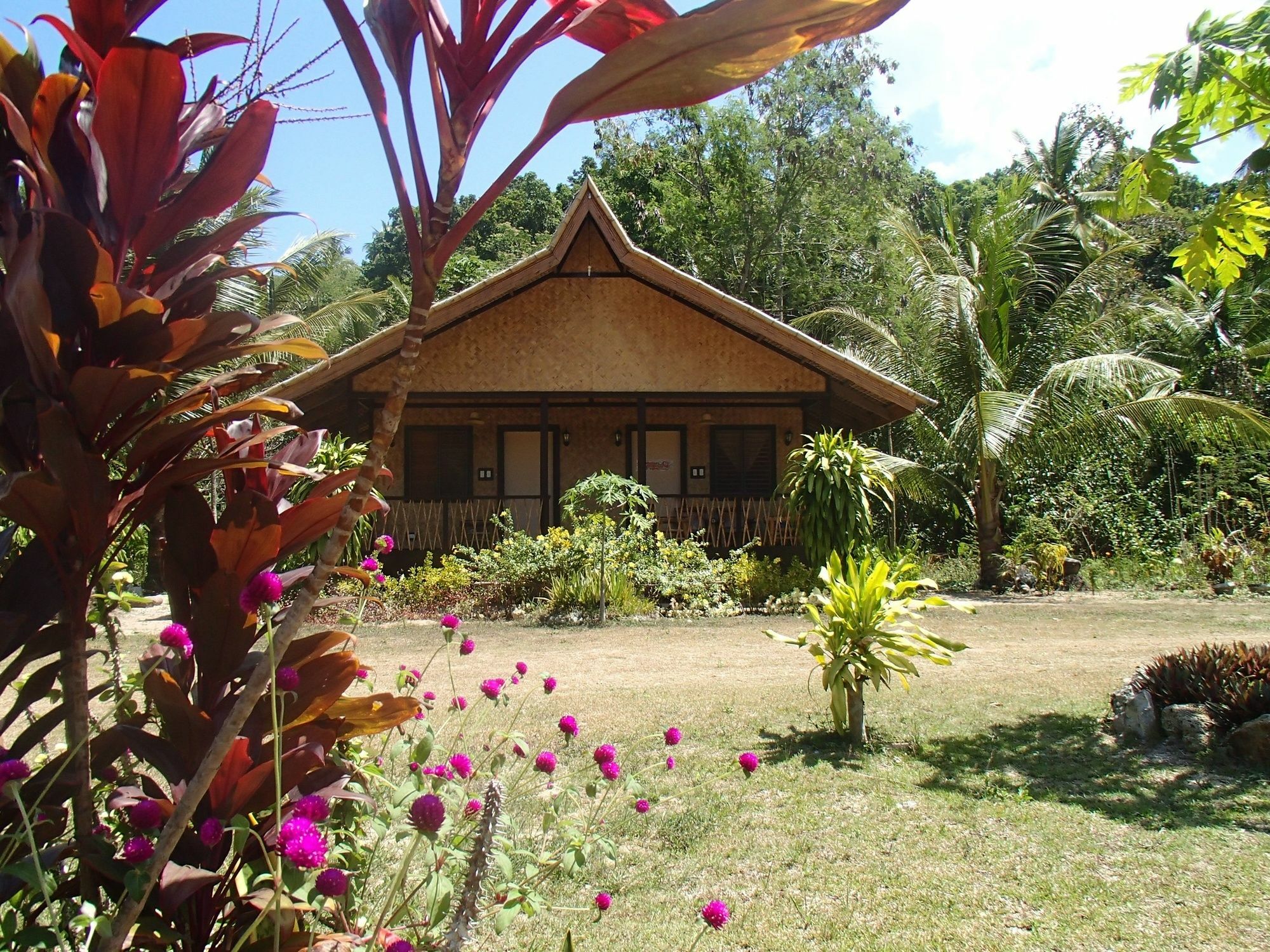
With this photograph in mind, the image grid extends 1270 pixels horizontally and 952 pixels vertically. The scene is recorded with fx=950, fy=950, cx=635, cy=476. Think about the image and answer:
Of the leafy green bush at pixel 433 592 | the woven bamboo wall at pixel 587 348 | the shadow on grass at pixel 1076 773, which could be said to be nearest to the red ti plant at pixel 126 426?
the shadow on grass at pixel 1076 773

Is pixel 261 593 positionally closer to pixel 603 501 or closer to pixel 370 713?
pixel 370 713

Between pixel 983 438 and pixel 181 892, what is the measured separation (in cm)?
1448

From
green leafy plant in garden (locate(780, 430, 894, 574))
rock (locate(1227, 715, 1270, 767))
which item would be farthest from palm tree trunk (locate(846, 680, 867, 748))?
green leafy plant in garden (locate(780, 430, 894, 574))

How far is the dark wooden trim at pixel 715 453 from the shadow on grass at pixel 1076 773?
1139 cm

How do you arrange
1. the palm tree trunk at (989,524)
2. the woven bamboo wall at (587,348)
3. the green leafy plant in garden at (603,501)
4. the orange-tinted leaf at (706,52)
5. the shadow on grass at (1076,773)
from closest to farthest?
the orange-tinted leaf at (706,52) → the shadow on grass at (1076,773) → the green leafy plant in garden at (603,501) → the woven bamboo wall at (587,348) → the palm tree trunk at (989,524)

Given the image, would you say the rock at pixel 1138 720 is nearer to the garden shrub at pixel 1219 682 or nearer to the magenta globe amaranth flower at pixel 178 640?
the garden shrub at pixel 1219 682

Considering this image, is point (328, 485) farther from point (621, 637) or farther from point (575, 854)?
point (621, 637)

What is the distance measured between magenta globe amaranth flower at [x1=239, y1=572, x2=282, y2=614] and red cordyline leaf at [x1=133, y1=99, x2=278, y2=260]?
2.35 feet

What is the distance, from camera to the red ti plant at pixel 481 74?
1304mm

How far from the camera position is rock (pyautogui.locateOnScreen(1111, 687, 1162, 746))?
18.8ft

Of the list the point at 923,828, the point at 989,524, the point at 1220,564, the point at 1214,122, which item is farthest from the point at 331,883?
the point at 1220,564

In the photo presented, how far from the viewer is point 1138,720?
5.75 meters

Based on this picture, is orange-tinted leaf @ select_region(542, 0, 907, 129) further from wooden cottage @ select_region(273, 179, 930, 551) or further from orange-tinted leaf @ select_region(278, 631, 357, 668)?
wooden cottage @ select_region(273, 179, 930, 551)

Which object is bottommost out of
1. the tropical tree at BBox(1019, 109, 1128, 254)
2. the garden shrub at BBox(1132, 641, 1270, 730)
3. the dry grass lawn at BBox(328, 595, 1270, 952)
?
the dry grass lawn at BBox(328, 595, 1270, 952)
